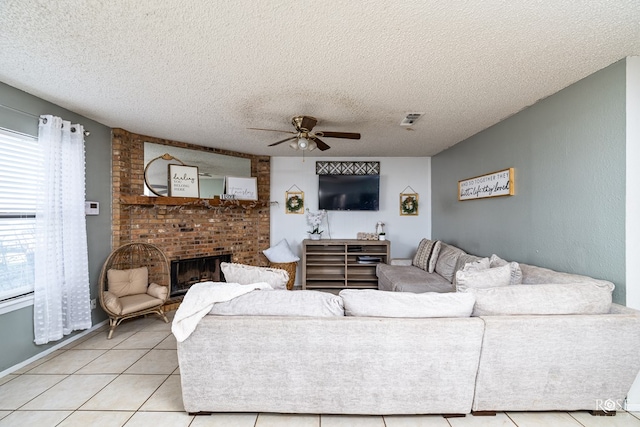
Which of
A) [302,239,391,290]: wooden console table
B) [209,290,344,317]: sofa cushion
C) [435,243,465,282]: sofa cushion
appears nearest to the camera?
[209,290,344,317]: sofa cushion

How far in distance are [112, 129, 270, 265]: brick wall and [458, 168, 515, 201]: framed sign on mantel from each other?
10.5ft

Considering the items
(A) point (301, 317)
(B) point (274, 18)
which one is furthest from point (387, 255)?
(B) point (274, 18)

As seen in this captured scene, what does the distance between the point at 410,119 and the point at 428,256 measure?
6.84 feet

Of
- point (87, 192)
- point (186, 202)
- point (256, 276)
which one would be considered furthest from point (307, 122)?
point (87, 192)

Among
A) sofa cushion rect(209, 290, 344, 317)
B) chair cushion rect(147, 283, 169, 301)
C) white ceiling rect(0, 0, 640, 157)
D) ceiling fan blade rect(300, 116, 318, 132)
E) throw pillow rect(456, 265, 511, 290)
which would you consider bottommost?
chair cushion rect(147, 283, 169, 301)

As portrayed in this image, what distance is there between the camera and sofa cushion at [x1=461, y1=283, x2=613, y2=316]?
1.82 meters

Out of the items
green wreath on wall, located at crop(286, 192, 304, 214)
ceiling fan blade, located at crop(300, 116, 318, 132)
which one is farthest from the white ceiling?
green wreath on wall, located at crop(286, 192, 304, 214)

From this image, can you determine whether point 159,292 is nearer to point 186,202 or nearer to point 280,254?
point 186,202

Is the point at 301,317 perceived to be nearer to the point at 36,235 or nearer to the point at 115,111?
the point at 36,235

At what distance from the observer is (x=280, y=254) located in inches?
188

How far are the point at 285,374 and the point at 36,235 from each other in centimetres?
264

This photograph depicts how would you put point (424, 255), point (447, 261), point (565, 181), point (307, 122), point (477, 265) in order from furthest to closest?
point (424, 255), point (447, 261), point (307, 122), point (477, 265), point (565, 181)

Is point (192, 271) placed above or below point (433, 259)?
below

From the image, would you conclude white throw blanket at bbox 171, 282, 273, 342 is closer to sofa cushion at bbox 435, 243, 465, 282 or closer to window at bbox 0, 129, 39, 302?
window at bbox 0, 129, 39, 302
